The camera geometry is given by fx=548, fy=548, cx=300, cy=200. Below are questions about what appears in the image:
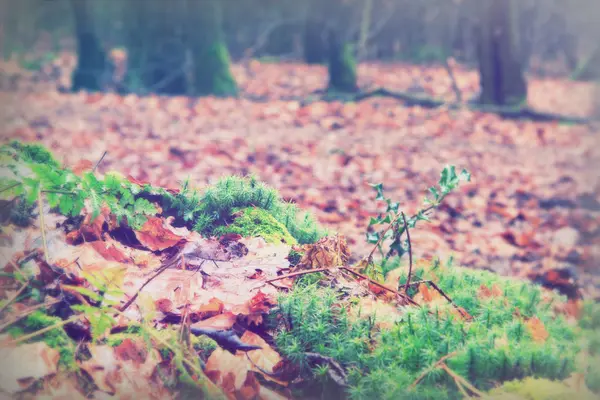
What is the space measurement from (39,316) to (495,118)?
7655 mm

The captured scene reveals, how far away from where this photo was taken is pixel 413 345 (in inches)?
57.6

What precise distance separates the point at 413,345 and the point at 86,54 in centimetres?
933

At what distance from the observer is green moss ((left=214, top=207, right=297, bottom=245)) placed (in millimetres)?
1830

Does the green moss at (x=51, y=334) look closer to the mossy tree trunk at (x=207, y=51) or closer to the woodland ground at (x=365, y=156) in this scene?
the woodland ground at (x=365, y=156)

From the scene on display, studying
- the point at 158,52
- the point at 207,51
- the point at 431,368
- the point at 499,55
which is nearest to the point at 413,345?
the point at 431,368

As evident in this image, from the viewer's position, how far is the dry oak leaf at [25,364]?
1.21 meters

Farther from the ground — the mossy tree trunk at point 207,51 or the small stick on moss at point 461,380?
the mossy tree trunk at point 207,51

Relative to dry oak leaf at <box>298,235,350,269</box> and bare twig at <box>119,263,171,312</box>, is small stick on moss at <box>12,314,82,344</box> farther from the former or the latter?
dry oak leaf at <box>298,235,350,269</box>

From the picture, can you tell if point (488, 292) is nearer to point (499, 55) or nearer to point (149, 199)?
point (149, 199)

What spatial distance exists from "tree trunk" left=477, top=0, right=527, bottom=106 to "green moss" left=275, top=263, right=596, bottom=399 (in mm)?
7686

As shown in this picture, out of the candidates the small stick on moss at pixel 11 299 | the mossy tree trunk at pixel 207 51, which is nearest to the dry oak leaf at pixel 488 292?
the small stick on moss at pixel 11 299

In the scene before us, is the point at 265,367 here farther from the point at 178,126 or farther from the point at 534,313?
the point at 178,126

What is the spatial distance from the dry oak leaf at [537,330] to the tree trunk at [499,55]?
24.7 feet

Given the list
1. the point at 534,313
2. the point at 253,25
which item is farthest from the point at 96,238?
A: the point at 253,25
